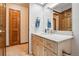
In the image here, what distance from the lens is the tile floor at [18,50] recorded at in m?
1.85

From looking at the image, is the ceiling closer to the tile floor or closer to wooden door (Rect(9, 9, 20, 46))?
wooden door (Rect(9, 9, 20, 46))

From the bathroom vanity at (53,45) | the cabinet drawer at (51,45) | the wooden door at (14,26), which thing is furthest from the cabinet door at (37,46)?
the wooden door at (14,26)

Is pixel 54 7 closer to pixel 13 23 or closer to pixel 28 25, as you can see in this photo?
pixel 28 25

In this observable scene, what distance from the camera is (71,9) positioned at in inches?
70.5

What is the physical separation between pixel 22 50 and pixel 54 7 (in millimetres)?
861

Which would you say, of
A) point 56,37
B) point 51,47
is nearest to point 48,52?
point 51,47

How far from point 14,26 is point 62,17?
0.78 m

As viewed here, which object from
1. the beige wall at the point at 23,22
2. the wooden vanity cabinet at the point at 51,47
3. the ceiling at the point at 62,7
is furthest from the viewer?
the beige wall at the point at 23,22

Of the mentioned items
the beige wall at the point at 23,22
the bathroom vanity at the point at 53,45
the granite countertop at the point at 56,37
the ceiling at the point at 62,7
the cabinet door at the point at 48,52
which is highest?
the ceiling at the point at 62,7

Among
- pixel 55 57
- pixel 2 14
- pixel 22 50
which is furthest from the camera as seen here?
pixel 2 14

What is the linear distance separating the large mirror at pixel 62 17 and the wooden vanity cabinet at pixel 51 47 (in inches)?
10.1

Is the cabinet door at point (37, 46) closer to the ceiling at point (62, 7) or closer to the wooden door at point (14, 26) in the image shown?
the wooden door at point (14, 26)

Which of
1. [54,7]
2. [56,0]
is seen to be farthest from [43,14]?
[56,0]

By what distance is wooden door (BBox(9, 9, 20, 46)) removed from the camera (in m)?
1.93
